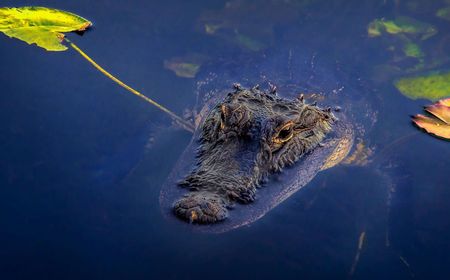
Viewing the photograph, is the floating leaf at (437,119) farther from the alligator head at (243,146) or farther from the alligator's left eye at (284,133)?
the alligator's left eye at (284,133)

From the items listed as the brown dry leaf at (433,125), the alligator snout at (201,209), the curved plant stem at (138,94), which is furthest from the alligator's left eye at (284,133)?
the brown dry leaf at (433,125)

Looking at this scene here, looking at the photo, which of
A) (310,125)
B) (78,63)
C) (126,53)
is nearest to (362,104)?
(310,125)

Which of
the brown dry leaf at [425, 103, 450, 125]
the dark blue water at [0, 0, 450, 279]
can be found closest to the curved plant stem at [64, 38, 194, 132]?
the dark blue water at [0, 0, 450, 279]

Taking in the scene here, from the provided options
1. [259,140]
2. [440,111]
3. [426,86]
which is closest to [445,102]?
[440,111]

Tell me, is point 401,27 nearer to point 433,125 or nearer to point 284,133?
point 433,125

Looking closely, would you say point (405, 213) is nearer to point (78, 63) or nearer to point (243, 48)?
point (243, 48)

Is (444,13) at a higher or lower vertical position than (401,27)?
higher

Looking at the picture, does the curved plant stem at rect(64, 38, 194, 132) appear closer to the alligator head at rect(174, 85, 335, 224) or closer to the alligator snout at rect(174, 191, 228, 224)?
the alligator head at rect(174, 85, 335, 224)
